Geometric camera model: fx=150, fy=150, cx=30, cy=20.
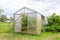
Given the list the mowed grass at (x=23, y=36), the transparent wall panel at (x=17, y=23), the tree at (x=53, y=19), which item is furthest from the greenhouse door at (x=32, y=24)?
the tree at (x=53, y=19)

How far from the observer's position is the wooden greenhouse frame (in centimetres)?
1289

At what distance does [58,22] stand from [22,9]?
18.8 ft

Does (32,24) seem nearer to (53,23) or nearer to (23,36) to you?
(23,36)

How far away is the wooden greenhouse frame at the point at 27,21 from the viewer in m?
12.9

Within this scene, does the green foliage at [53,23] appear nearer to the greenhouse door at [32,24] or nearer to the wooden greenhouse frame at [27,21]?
the wooden greenhouse frame at [27,21]

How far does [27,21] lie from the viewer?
1333 centimetres

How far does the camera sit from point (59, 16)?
1819cm

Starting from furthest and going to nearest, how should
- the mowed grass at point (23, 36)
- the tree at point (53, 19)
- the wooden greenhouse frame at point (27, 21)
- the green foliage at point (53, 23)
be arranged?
the tree at point (53, 19), the green foliage at point (53, 23), the wooden greenhouse frame at point (27, 21), the mowed grass at point (23, 36)

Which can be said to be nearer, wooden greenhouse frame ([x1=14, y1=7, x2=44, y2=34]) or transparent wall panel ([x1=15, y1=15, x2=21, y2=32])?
wooden greenhouse frame ([x1=14, y1=7, x2=44, y2=34])

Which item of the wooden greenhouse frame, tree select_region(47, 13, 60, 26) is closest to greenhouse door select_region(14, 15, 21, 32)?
the wooden greenhouse frame

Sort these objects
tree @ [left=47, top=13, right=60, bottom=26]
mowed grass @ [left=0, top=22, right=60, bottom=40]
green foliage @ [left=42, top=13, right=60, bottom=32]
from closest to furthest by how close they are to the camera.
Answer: mowed grass @ [left=0, top=22, right=60, bottom=40], green foliage @ [left=42, top=13, right=60, bottom=32], tree @ [left=47, top=13, right=60, bottom=26]

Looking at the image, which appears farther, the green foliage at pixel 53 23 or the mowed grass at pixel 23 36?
the green foliage at pixel 53 23

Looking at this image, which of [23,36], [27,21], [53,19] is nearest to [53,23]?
[53,19]

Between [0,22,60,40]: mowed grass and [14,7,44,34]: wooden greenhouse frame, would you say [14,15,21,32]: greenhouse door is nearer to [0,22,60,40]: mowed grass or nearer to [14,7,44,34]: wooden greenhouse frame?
[14,7,44,34]: wooden greenhouse frame
